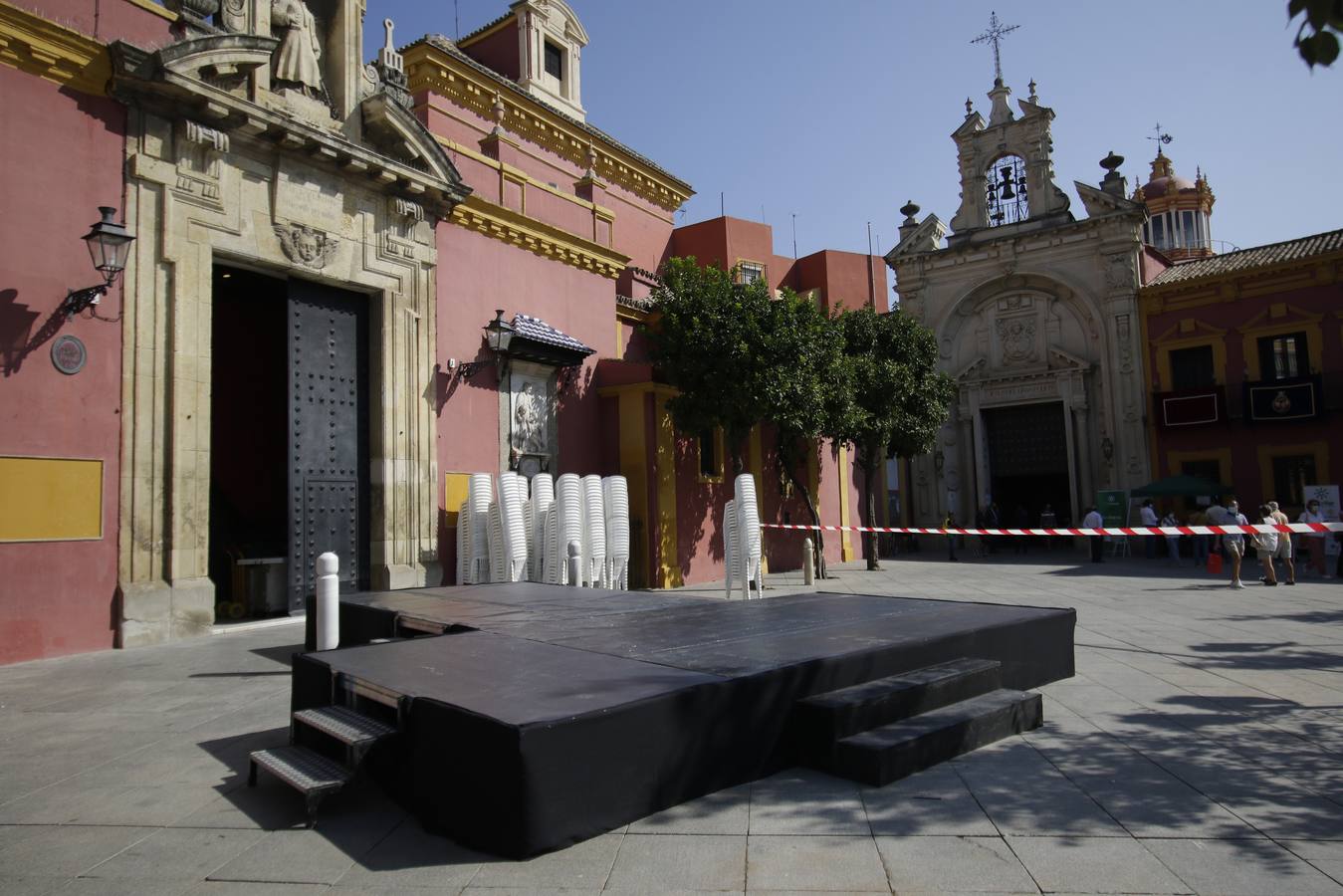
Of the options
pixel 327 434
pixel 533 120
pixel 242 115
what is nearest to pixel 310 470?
pixel 327 434

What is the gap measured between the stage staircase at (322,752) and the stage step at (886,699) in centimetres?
190

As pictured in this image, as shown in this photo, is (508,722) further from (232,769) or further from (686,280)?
(686,280)

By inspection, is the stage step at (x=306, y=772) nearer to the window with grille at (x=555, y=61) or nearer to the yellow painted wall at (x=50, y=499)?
the yellow painted wall at (x=50, y=499)

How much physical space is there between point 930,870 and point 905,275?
89.0 ft

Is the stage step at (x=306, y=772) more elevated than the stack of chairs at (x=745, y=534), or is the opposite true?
the stack of chairs at (x=745, y=534)

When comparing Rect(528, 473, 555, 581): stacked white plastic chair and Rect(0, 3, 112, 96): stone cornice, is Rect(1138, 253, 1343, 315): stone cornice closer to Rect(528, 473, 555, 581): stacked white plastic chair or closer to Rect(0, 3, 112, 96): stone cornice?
Rect(528, 473, 555, 581): stacked white plastic chair

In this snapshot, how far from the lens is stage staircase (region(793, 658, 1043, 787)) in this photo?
145 inches

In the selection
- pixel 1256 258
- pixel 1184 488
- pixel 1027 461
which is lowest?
pixel 1184 488

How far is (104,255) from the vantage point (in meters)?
7.51

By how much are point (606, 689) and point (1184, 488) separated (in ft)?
70.9

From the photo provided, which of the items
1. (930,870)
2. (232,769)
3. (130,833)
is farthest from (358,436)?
(930,870)

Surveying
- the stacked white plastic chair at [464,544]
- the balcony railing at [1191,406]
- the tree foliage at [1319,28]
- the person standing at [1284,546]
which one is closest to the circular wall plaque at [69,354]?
the stacked white plastic chair at [464,544]

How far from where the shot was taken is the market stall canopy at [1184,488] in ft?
66.8

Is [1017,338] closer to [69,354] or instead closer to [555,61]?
[555,61]
